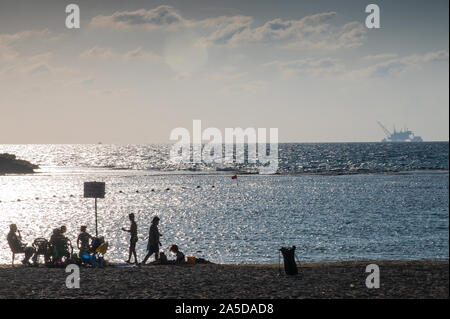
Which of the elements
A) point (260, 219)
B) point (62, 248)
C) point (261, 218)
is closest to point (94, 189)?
point (62, 248)

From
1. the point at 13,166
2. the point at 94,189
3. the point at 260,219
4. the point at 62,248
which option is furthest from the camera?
the point at 13,166

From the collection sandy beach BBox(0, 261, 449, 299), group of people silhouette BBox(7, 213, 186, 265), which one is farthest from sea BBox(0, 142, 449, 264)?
sandy beach BBox(0, 261, 449, 299)

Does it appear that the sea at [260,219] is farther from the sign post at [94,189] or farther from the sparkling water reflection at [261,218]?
the sign post at [94,189]

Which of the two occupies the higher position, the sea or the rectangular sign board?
the rectangular sign board

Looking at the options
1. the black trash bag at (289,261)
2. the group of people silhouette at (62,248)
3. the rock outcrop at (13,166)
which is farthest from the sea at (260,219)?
the rock outcrop at (13,166)

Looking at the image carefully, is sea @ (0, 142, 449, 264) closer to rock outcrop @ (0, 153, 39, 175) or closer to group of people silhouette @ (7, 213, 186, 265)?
group of people silhouette @ (7, 213, 186, 265)

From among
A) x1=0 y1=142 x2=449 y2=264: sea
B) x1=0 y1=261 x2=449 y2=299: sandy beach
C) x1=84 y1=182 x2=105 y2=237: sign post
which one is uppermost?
x1=84 y1=182 x2=105 y2=237: sign post

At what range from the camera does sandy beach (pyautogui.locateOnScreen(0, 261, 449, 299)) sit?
14.4 metres

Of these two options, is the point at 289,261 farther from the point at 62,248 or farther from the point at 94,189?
the point at 94,189

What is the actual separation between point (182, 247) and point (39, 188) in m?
56.1

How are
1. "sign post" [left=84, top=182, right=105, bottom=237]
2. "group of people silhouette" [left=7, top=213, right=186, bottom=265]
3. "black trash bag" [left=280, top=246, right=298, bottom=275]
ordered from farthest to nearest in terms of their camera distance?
1. "sign post" [left=84, top=182, right=105, bottom=237]
2. "group of people silhouette" [left=7, top=213, right=186, bottom=265]
3. "black trash bag" [left=280, top=246, right=298, bottom=275]

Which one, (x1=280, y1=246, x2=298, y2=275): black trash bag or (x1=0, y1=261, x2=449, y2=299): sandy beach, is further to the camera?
(x1=280, y1=246, x2=298, y2=275): black trash bag

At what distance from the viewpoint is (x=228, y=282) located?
16.6 m
